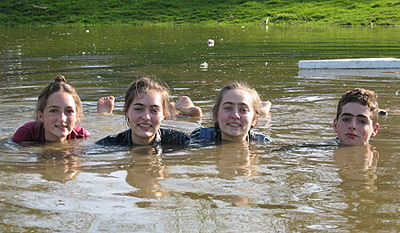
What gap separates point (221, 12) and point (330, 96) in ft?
A: 118

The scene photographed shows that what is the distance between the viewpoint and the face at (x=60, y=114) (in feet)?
23.2

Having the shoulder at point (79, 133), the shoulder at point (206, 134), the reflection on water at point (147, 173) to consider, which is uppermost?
the shoulder at point (206, 134)

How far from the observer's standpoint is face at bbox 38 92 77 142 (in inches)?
279

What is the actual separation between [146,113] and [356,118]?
2234 mm

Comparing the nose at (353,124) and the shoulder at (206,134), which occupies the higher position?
the nose at (353,124)

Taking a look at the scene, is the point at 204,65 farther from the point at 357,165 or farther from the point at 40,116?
the point at 357,165

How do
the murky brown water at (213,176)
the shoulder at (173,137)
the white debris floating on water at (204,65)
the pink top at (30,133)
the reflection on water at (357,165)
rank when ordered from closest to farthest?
the murky brown water at (213,176)
the reflection on water at (357,165)
the shoulder at (173,137)
the pink top at (30,133)
the white debris floating on water at (204,65)

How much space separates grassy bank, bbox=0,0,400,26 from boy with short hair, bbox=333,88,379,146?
30.4m

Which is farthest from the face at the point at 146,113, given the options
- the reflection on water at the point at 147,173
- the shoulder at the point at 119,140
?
the shoulder at the point at 119,140

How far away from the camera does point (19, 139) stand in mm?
7461

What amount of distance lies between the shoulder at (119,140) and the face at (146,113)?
334 mm

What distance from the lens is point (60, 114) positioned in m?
7.10

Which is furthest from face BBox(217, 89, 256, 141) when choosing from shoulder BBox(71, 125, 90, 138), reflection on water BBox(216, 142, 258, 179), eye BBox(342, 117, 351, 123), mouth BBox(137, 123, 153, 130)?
shoulder BBox(71, 125, 90, 138)

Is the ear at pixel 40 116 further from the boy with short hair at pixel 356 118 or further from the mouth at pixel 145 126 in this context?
the boy with short hair at pixel 356 118
